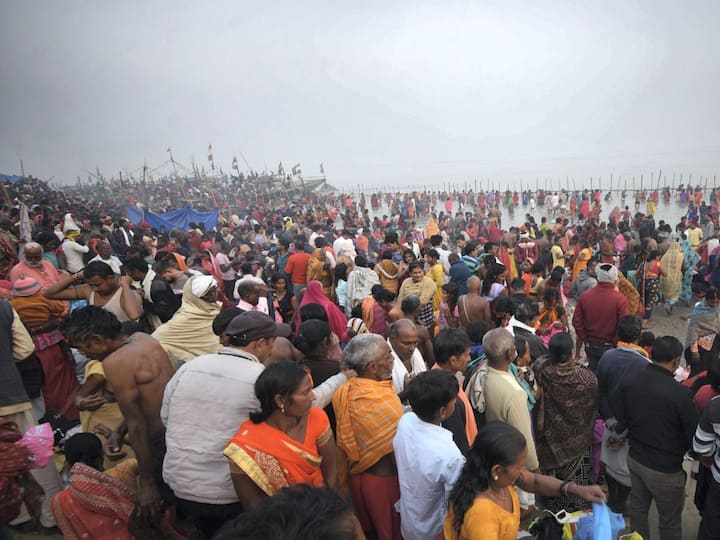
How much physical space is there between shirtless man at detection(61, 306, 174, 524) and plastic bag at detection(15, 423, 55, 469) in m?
0.39

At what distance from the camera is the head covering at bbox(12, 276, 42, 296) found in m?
3.49

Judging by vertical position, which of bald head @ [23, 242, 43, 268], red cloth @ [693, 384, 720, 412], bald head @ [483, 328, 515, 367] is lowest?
red cloth @ [693, 384, 720, 412]

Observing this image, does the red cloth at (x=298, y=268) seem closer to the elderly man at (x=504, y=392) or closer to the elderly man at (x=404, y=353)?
the elderly man at (x=404, y=353)

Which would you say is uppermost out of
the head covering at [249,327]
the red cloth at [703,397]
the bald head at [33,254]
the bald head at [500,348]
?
the bald head at [33,254]

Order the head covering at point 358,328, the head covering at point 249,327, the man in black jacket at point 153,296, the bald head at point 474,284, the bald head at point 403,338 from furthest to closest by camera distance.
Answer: the bald head at point 474,284 < the man in black jacket at point 153,296 < the head covering at point 358,328 < the bald head at point 403,338 < the head covering at point 249,327

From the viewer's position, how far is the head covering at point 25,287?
137 inches

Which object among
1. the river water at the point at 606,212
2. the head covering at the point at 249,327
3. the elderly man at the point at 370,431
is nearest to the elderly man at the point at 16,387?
the head covering at the point at 249,327

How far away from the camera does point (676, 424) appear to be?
250 centimetres

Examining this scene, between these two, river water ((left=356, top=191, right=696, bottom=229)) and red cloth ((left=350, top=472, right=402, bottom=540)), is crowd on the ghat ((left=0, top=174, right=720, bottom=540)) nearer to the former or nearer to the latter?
red cloth ((left=350, top=472, right=402, bottom=540))

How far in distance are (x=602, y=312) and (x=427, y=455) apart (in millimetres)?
3111

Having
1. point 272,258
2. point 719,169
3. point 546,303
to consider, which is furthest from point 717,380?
point 719,169

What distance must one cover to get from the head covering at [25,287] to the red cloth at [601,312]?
5016 mm

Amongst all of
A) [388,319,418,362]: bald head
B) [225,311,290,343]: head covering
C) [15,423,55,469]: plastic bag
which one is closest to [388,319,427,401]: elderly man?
[388,319,418,362]: bald head

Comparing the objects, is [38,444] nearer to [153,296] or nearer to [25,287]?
[25,287]
